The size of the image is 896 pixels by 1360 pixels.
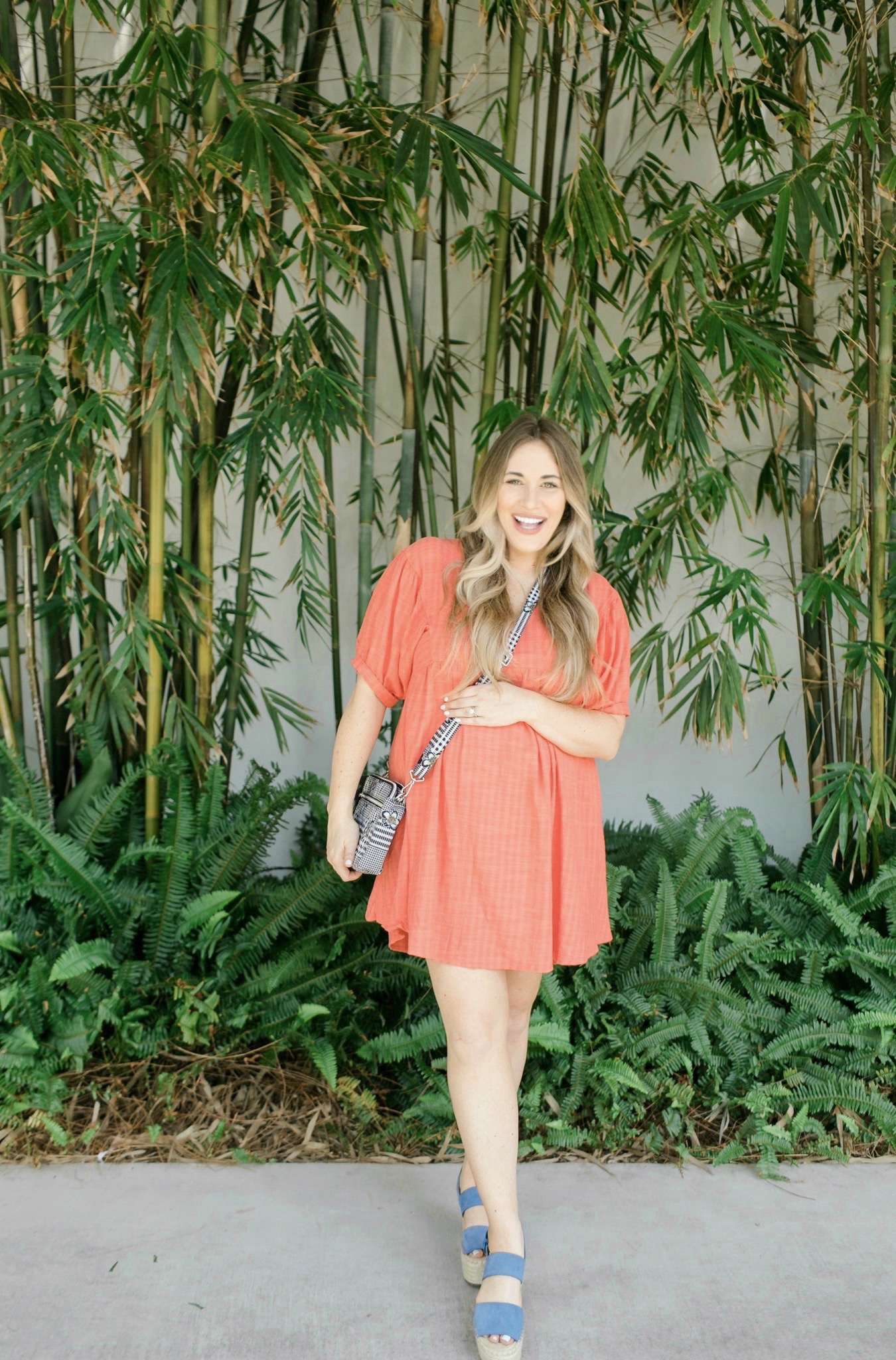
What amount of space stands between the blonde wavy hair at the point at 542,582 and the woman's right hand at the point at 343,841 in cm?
31

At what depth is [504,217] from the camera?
272 cm

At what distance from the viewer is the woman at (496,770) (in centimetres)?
175

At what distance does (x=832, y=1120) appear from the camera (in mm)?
2533

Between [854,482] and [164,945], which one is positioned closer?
[164,945]

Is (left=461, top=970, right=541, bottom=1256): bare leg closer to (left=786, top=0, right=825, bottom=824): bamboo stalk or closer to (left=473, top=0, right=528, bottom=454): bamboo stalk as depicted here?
(left=786, top=0, right=825, bottom=824): bamboo stalk

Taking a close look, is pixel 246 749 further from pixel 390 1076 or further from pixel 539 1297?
pixel 539 1297

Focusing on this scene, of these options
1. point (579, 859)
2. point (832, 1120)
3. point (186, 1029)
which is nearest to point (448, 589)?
Answer: point (579, 859)

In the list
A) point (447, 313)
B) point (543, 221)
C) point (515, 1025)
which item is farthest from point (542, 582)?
point (447, 313)

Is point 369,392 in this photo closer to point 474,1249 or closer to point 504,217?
point 504,217

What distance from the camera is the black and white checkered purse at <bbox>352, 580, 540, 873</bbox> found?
5.94ft

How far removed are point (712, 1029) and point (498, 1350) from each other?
3.58ft

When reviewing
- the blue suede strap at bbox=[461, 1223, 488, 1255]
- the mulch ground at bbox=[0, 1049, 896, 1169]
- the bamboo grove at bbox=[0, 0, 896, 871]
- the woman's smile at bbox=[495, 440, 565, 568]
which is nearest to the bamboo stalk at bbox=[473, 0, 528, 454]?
the bamboo grove at bbox=[0, 0, 896, 871]

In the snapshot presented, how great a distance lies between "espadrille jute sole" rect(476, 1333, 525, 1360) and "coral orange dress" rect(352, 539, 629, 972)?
0.55 meters

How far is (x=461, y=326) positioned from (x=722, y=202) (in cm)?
119
